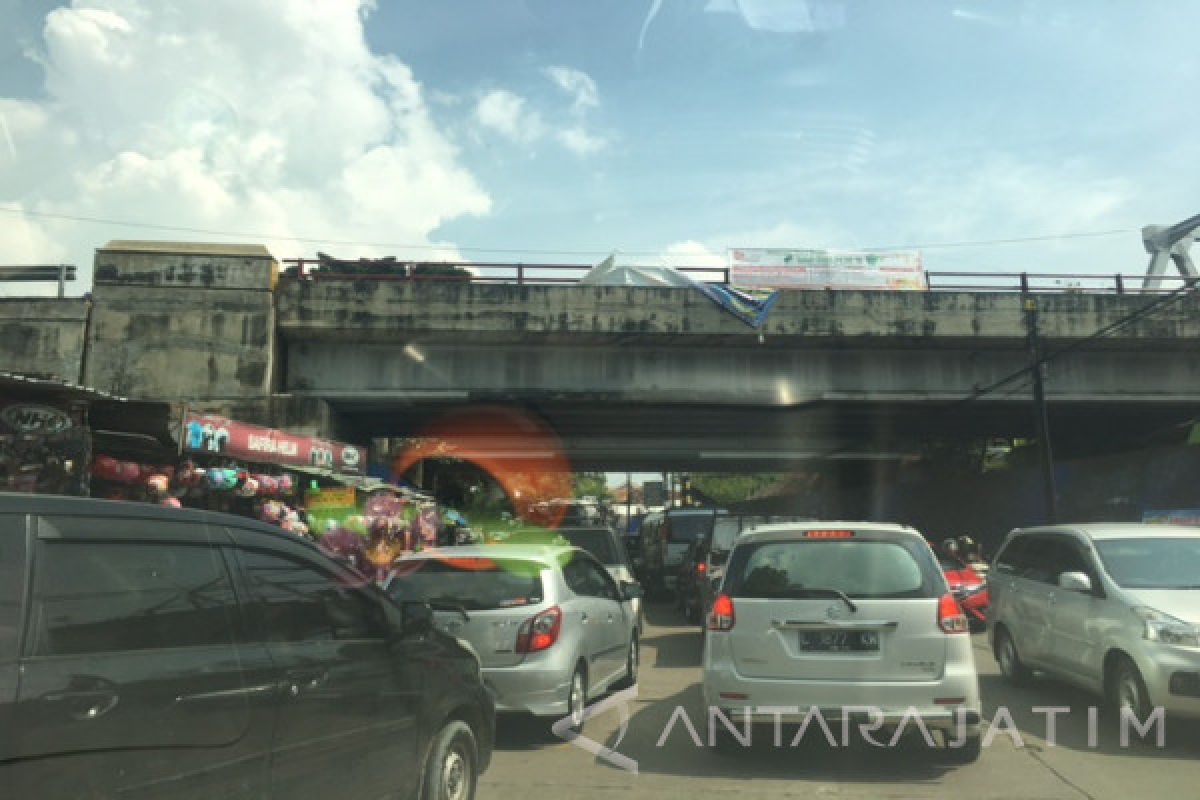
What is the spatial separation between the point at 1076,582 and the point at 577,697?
4269 millimetres

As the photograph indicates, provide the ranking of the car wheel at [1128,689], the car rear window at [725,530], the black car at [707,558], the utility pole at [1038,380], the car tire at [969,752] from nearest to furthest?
the car tire at [969,752]
the car wheel at [1128,689]
the black car at [707,558]
the car rear window at [725,530]
the utility pole at [1038,380]

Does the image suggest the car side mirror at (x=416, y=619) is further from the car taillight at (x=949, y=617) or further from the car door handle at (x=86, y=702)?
the car taillight at (x=949, y=617)

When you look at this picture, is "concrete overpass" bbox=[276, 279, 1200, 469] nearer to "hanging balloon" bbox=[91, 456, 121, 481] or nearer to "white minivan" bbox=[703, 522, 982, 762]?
"hanging balloon" bbox=[91, 456, 121, 481]

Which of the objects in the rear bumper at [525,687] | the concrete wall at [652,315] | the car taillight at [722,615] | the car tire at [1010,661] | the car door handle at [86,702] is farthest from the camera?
the concrete wall at [652,315]

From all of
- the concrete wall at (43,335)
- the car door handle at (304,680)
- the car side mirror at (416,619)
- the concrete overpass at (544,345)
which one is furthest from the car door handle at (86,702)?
the concrete wall at (43,335)

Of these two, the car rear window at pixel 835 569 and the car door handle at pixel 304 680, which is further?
the car rear window at pixel 835 569

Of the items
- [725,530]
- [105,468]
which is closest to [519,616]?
[105,468]

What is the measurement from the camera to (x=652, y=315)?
20.9 m

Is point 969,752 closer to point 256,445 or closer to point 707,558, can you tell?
point 707,558

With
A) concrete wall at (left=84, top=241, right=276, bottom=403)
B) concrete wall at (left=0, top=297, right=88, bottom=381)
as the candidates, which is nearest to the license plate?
concrete wall at (left=84, top=241, right=276, bottom=403)

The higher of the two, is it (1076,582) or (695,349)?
(695,349)

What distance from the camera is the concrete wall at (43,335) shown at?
1889 centimetres

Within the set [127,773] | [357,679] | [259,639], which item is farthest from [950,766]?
[127,773]

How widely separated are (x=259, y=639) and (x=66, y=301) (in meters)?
19.2
